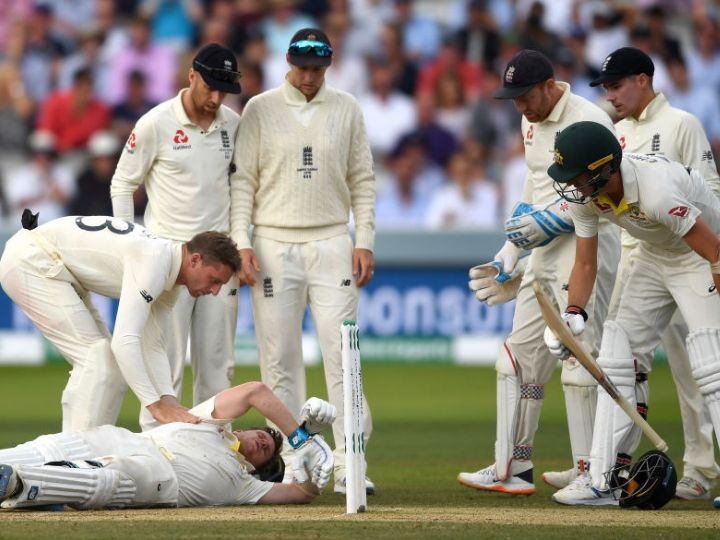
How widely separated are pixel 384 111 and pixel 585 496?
971 cm

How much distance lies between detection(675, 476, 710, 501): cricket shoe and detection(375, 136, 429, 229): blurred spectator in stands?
8.28 meters

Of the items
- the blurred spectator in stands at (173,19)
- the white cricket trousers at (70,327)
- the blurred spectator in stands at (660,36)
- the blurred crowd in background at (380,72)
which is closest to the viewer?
the white cricket trousers at (70,327)

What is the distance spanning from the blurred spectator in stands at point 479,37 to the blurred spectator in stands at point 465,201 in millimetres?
1602

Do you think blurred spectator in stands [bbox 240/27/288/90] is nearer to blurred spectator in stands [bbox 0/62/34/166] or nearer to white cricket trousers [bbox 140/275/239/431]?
blurred spectator in stands [bbox 0/62/34/166]

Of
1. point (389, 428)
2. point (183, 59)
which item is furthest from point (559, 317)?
point (183, 59)

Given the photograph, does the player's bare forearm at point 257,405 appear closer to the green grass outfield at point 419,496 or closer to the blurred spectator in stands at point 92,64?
the green grass outfield at point 419,496

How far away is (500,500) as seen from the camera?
6.89 m

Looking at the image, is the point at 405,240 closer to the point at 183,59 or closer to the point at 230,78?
the point at 183,59

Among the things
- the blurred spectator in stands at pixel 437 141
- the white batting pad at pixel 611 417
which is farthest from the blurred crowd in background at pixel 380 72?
the white batting pad at pixel 611 417

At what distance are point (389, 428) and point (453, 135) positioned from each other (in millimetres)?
5896

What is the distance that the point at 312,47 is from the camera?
24.0ft

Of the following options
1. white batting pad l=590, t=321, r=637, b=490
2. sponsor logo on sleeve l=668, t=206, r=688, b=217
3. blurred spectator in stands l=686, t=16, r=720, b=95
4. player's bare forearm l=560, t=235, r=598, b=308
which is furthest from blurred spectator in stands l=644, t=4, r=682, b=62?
sponsor logo on sleeve l=668, t=206, r=688, b=217

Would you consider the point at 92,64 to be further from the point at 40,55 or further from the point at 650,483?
the point at 650,483

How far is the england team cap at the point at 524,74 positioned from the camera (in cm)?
700
